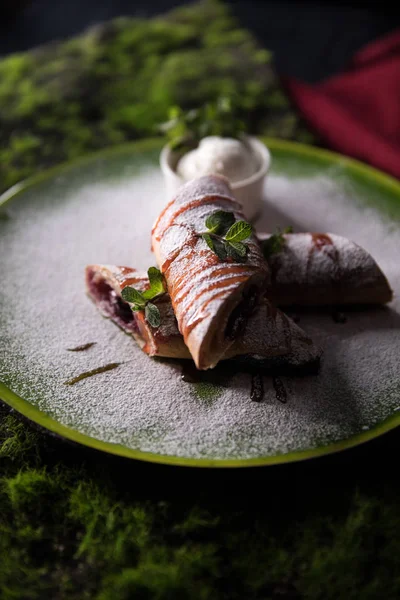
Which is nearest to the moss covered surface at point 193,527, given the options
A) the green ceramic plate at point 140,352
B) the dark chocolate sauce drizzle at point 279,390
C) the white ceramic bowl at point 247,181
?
the green ceramic plate at point 140,352

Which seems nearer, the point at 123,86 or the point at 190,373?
the point at 190,373

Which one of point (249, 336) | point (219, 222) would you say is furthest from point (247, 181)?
point (249, 336)

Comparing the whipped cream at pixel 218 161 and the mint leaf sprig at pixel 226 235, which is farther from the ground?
the mint leaf sprig at pixel 226 235

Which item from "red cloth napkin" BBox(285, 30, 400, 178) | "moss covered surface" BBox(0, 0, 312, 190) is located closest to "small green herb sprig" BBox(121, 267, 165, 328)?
"moss covered surface" BBox(0, 0, 312, 190)

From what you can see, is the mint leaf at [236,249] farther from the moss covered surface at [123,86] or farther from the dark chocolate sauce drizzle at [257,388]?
the moss covered surface at [123,86]

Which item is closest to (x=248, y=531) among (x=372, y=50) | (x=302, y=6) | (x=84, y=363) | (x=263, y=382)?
(x=263, y=382)

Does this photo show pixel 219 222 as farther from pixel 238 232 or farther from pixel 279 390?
pixel 279 390
